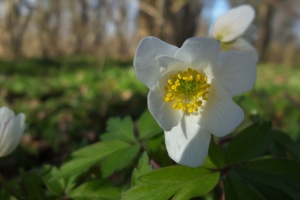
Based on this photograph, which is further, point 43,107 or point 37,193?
point 43,107

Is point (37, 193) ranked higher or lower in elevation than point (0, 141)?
lower

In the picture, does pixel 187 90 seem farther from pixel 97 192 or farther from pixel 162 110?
pixel 97 192

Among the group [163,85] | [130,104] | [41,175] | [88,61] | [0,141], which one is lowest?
[88,61]

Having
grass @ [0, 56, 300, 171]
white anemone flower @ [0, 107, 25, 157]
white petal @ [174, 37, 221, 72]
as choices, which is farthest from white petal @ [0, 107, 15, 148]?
grass @ [0, 56, 300, 171]

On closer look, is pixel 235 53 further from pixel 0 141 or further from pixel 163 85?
pixel 0 141

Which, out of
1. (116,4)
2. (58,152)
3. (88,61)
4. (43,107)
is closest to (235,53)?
(58,152)

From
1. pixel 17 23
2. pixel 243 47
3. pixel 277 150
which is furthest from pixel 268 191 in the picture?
pixel 17 23

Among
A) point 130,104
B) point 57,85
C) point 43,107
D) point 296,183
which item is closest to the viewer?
point 296,183

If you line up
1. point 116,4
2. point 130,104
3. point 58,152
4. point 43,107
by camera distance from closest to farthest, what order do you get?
point 58,152 < point 43,107 < point 130,104 < point 116,4
